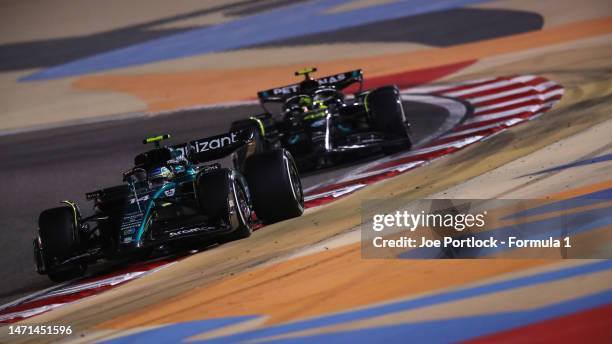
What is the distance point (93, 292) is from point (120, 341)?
2.28m

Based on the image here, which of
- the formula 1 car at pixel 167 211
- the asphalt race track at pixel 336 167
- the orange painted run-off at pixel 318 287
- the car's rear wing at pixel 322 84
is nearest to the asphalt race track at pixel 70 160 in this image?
the asphalt race track at pixel 336 167

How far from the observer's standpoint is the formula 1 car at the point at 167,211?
946 cm

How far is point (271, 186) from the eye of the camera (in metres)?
10.1

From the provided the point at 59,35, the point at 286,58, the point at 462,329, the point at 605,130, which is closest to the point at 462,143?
the point at 605,130

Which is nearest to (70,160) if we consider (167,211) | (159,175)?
(159,175)

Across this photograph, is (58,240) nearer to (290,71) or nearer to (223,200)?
(223,200)

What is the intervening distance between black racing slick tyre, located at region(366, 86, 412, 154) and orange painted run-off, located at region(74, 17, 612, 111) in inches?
351

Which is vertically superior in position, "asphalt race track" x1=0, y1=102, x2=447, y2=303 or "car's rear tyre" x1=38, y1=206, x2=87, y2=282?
"car's rear tyre" x1=38, y1=206, x2=87, y2=282

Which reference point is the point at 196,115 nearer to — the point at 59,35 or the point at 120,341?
the point at 59,35

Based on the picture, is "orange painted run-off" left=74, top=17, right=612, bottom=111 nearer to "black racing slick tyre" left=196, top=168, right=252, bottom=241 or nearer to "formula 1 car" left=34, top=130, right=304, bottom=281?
"formula 1 car" left=34, top=130, right=304, bottom=281

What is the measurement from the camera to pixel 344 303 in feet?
22.0

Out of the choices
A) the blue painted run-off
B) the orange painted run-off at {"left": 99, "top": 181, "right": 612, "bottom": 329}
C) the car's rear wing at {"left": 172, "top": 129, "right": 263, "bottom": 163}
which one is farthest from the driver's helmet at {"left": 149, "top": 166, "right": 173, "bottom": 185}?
the blue painted run-off

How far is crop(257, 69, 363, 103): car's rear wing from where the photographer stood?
14602 mm

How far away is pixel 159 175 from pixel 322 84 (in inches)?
199
